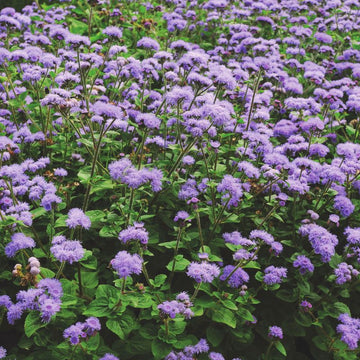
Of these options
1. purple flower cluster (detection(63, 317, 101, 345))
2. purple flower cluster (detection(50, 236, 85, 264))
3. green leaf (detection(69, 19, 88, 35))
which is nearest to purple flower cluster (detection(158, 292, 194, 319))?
purple flower cluster (detection(63, 317, 101, 345))

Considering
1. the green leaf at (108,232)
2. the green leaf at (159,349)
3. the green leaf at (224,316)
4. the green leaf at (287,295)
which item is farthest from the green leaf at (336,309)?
the green leaf at (108,232)

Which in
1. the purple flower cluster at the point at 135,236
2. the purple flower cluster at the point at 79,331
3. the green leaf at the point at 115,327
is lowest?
the green leaf at the point at 115,327

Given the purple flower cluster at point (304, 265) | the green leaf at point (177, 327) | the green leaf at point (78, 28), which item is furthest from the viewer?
the green leaf at point (78, 28)

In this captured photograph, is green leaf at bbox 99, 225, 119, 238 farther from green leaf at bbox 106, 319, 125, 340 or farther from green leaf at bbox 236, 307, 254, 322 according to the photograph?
green leaf at bbox 236, 307, 254, 322

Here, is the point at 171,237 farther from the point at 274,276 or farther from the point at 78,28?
the point at 78,28

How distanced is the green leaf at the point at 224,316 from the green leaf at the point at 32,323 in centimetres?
111

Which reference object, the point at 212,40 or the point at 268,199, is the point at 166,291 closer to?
the point at 268,199

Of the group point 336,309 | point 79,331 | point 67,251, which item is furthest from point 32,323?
point 336,309

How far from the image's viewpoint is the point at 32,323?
2.15m

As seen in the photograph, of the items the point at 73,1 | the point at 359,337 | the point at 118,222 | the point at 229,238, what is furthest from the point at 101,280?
the point at 73,1

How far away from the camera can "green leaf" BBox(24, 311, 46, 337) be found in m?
2.11

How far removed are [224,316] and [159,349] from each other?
0.52 meters

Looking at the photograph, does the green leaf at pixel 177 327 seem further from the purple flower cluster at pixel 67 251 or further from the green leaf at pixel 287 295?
the green leaf at pixel 287 295

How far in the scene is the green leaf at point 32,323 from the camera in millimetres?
2113
